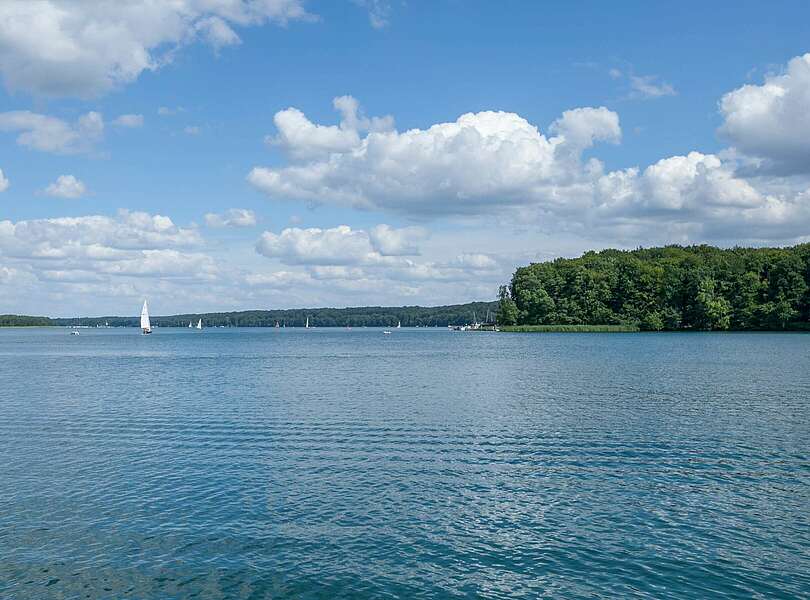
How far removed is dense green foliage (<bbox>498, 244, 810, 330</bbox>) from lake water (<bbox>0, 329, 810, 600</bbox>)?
12964 centimetres

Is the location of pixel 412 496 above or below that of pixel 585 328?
below

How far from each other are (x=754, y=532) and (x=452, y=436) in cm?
1648

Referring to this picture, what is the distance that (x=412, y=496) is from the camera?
76.0 ft

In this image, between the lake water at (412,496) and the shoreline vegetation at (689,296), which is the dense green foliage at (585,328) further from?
the lake water at (412,496)

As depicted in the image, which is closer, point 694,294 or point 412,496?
point 412,496

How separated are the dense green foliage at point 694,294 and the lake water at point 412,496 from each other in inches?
5104

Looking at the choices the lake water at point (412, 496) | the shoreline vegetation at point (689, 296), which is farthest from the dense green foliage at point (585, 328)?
the lake water at point (412, 496)

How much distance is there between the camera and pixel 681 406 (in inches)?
1673

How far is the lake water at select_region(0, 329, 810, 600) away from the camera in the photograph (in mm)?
16516

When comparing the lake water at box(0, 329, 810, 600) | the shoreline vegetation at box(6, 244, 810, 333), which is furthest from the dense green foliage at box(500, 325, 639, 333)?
Result: the lake water at box(0, 329, 810, 600)

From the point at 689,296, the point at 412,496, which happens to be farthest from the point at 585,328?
the point at 412,496

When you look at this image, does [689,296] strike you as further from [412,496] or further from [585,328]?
[412,496]

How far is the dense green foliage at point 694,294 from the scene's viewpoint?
160375mm

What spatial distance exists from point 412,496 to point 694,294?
559ft
